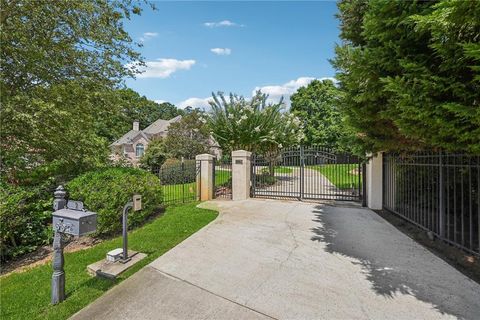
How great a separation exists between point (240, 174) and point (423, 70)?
7.32 m

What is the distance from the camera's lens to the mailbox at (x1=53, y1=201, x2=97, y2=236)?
315cm

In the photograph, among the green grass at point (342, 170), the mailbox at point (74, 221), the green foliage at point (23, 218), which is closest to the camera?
the mailbox at point (74, 221)

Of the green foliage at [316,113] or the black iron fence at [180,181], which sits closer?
the black iron fence at [180,181]

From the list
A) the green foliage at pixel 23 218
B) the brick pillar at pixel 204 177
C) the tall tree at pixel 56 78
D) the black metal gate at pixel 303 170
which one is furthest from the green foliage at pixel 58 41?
the black metal gate at pixel 303 170

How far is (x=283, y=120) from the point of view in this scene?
1445 cm

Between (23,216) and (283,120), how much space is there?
11648 millimetres

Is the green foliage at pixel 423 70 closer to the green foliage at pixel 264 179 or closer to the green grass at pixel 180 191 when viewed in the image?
the green grass at pixel 180 191

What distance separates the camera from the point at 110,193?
20.1ft

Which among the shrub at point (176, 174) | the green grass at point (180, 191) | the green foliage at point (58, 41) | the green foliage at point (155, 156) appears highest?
the green foliage at point (58, 41)

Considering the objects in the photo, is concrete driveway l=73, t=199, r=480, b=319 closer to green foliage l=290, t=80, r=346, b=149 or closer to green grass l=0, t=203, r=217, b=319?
green grass l=0, t=203, r=217, b=319

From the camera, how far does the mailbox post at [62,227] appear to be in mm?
3195

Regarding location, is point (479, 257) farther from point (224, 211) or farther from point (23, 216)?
point (23, 216)

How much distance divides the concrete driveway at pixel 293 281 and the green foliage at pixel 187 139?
59.3 ft

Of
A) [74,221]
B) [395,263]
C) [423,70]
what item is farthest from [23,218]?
[423,70]
